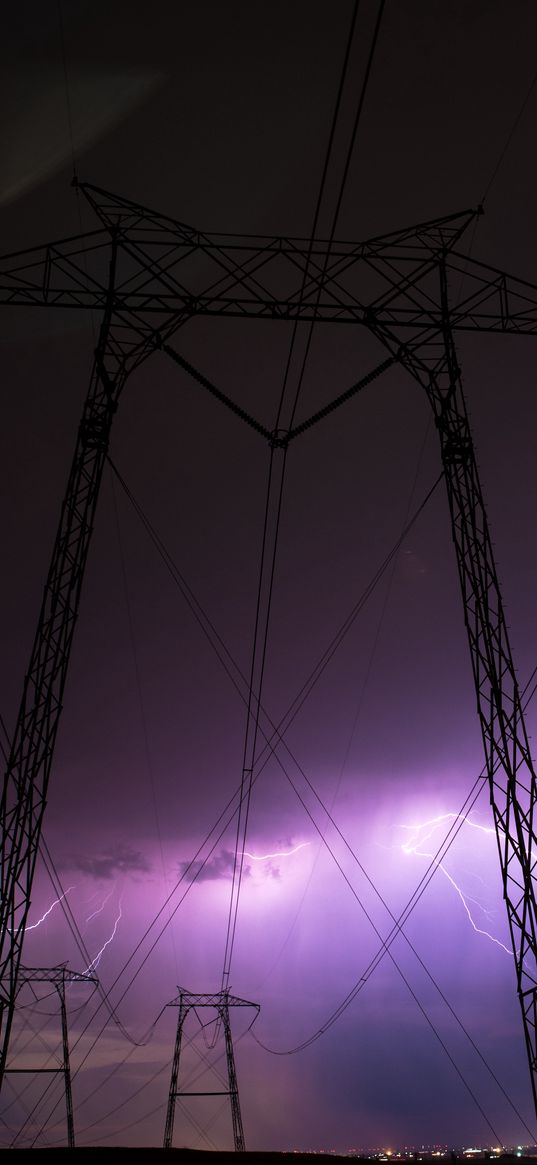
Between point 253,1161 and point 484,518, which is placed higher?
point 484,518

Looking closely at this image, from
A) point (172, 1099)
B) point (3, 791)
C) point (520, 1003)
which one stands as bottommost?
point (172, 1099)

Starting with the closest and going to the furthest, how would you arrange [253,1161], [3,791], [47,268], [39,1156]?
[39,1156]
[253,1161]
[3,791]
[47,268]

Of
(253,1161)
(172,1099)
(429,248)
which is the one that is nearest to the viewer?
(253,1161)

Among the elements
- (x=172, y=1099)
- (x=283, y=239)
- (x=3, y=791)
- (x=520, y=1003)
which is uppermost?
(x=283, y=239)

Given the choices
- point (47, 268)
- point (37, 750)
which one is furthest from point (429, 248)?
point (37, 750)

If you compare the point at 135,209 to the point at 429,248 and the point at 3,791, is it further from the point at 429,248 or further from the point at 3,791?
the point at 3,791

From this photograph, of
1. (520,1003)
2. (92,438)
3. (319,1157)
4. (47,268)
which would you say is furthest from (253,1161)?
(47,268)

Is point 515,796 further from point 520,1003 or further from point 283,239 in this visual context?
point 283,239

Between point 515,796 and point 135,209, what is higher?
point 135,209

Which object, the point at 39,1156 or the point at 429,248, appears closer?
the point at 39,1156
